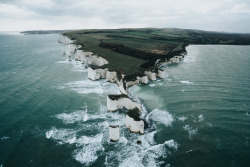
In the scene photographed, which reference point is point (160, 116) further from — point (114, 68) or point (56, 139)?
point (114, 68)

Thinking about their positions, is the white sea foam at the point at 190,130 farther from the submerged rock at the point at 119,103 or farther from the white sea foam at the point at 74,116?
the white sea foam at the point at 74,116

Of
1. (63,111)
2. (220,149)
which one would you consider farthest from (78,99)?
(220,149)

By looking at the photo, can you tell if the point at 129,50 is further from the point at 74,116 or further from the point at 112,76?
the point at 74,116

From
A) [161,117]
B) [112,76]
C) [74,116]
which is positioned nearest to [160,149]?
[161,117]

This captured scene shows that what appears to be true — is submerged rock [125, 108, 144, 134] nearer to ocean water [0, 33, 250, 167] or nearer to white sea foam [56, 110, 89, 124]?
ocean water [0, 33, 250, 167]

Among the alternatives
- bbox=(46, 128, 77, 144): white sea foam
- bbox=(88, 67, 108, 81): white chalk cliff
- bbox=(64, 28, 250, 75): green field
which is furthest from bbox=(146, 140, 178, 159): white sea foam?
bbox=(88, 67, 108, 81): white chalk cliff
